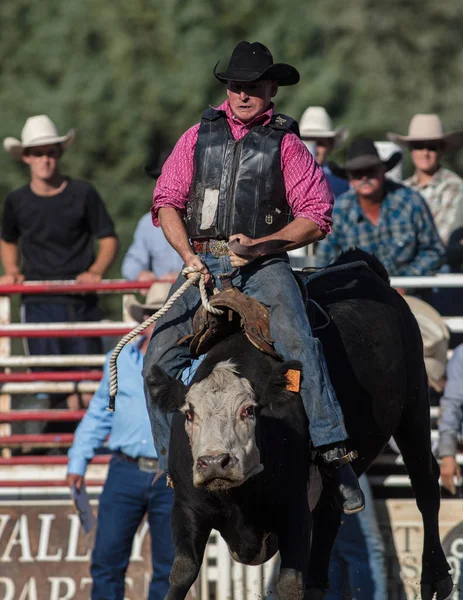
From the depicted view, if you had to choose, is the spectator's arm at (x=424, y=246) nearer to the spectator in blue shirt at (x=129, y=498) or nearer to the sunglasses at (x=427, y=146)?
the sunglasses at (x=427, y=146)

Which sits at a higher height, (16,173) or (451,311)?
(16,173)

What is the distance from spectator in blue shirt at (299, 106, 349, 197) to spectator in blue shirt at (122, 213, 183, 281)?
134 cm

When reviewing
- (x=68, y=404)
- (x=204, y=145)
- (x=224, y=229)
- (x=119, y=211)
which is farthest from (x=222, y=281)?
(x=119, y=211)

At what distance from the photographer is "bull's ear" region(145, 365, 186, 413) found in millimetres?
5445

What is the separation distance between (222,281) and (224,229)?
284 millimetres

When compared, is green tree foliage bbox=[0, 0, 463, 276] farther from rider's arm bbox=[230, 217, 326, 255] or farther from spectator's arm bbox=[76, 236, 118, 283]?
rider's arm bbox=[230, 217, 326, 255]

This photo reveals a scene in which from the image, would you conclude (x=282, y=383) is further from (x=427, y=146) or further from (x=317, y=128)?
(x=317, y=128)

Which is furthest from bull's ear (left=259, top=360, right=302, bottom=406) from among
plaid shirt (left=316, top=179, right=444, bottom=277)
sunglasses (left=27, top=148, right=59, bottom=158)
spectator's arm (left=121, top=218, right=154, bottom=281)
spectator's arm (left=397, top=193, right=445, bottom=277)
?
sunglasses (left=27, top=148, right=59, bottom=158)

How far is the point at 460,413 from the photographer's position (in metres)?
8.07

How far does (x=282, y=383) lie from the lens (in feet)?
18.0

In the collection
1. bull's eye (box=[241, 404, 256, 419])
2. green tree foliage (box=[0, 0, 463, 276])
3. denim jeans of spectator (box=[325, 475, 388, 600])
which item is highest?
green tree foliage (box=[0, 0, 463, 276])

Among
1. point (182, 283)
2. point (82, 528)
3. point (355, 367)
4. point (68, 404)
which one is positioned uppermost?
point (182, 283)

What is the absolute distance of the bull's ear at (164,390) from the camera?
5.45 metres

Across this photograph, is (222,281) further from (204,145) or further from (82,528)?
(82,528)
